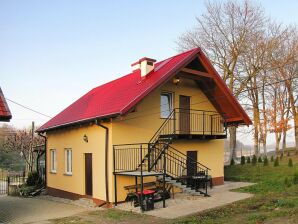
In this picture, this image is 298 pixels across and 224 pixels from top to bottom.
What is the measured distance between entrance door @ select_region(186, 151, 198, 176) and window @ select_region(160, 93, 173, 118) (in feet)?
7.26

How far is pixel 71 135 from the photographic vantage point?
15938 mm

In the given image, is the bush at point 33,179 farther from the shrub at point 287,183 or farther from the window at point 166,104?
the shrub at point 287,183

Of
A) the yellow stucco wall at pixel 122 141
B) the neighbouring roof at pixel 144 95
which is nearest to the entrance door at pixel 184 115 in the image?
the yellow stucco wall at pixel 122 141

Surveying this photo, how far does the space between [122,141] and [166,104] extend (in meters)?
3.34

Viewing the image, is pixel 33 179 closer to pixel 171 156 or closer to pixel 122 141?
→ pixel 122 141

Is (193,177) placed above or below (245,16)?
→ below

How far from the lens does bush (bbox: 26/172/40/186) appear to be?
2020 cm

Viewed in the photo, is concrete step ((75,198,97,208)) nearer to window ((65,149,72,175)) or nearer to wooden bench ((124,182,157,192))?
wooden bench ((124,182,157,192))

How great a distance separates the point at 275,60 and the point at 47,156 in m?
19.9

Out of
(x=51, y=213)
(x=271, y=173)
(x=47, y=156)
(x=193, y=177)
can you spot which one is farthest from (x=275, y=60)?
(x=51, y=213)

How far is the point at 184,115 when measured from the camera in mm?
16078

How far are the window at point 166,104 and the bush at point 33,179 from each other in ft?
32.1

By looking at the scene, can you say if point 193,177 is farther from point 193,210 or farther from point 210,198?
point 193,210

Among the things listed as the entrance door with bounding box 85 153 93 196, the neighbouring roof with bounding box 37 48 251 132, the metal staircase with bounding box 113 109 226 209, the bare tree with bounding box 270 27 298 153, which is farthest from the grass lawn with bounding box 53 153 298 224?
the bare tree with bounding box 270 27 298 153
